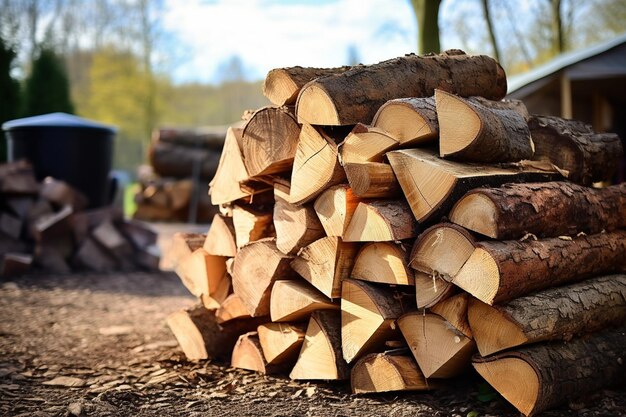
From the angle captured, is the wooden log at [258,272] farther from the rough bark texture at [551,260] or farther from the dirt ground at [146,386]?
the rough bark texture at [551,260]

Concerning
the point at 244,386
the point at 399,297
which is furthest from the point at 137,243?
the point at 399,297

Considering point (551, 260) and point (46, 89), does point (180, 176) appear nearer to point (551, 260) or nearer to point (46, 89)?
point (46, 89)

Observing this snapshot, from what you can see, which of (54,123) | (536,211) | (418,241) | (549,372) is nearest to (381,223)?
(418,241)

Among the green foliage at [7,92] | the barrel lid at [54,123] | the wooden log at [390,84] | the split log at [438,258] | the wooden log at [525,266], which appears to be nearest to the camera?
the wooden log at [525,266]

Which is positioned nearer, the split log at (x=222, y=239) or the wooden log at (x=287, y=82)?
the wooden log at (x=287, y=82)

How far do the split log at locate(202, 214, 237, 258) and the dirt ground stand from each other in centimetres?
62

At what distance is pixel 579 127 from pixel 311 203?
1.67m

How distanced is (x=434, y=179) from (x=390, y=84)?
69 cm

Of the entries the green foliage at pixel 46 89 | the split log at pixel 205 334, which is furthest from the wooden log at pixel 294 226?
the green foliage at pixel 46 89

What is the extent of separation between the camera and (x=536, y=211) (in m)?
2.66

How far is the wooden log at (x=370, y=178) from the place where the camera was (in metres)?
2.66

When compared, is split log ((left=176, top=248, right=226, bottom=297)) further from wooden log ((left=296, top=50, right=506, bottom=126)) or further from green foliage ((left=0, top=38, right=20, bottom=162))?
green foliage ((left=0, top=38, right=20, bottom=162))

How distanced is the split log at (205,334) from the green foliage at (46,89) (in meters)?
9.13

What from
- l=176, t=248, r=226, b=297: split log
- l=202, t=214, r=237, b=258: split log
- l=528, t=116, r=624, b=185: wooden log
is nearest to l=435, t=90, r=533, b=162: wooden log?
l=528, t=116, r=624, b=185: wooden log
